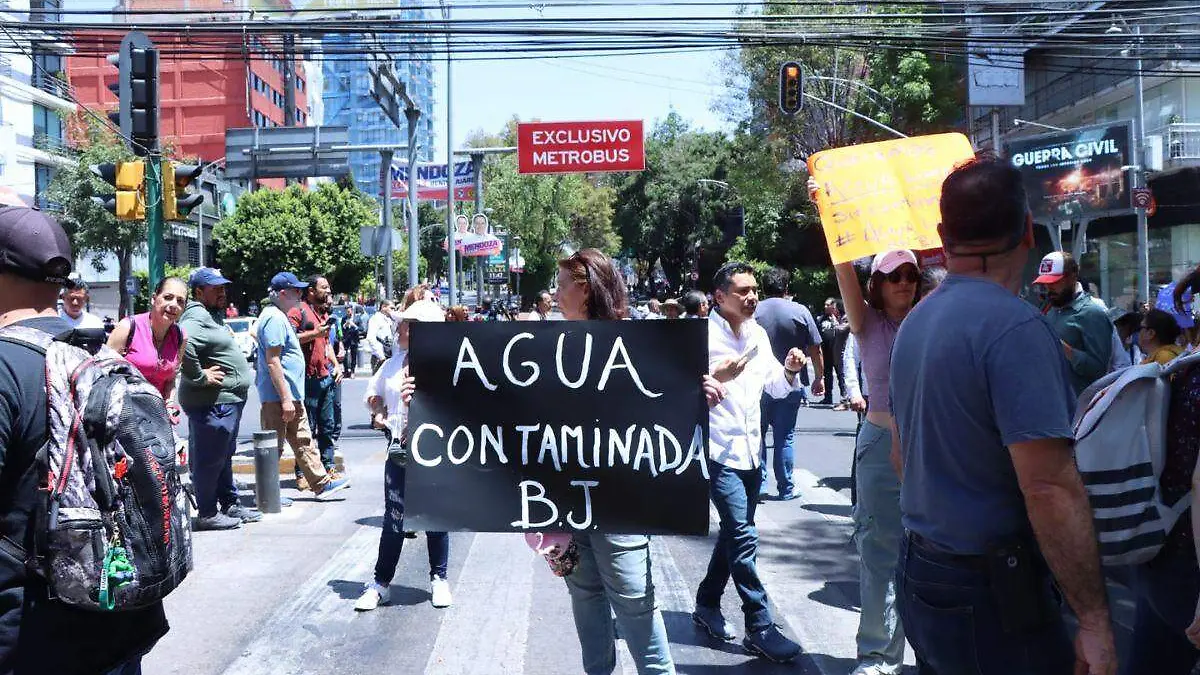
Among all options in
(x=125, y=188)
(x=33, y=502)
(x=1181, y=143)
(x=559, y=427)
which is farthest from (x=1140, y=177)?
(x=33, y=502)

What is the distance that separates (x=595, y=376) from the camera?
3678 millimetres

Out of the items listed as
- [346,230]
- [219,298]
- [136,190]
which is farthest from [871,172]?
[346,230]

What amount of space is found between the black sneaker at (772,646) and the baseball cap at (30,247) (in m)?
3.50

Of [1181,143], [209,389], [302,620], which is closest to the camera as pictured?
[302,620]

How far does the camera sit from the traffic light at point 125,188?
11.0 meters

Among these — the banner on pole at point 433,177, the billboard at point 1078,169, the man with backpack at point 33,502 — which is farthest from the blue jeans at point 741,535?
the banner on pole at point 433,177

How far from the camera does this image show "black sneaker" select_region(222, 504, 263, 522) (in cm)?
835

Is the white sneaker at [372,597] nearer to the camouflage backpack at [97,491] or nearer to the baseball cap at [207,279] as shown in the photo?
the baseball cap at [207,279]

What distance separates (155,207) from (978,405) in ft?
33.8

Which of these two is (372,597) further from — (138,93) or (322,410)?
(138,93)

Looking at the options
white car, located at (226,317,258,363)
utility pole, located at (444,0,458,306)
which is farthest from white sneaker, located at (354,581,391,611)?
utility pole, located at (444,0,458,306)

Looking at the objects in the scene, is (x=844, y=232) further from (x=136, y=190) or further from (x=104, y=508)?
(x=136, y=190)

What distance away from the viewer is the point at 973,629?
250 centimetres

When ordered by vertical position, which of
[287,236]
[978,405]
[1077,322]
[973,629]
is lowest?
[973,629]
